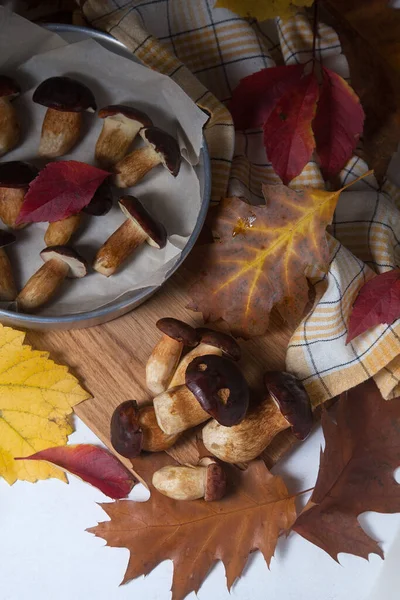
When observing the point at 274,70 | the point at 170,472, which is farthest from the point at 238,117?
the point at 170,472

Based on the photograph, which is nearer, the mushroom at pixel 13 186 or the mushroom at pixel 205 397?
the mushroom at pixel 205 397

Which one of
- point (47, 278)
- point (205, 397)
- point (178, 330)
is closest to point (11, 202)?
point (47, 278)

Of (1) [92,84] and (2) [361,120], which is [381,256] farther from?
(1) [92,84]

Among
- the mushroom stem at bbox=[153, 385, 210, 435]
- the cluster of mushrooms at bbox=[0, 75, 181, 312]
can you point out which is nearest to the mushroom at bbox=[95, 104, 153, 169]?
the cluster of mushrooms at bbox=[0, 75, 181, 312]

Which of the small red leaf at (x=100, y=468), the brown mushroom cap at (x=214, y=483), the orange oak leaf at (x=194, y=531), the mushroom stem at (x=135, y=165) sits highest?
the mushroom stem at (x=135, y=165)

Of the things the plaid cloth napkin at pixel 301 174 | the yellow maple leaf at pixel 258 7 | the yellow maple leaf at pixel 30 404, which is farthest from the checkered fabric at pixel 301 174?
the yellow maple leaf at pixel 30 404

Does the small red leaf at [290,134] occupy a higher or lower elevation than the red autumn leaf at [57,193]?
lower

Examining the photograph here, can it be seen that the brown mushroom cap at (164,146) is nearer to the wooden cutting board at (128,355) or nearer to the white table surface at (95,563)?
the wooden cutting board at (128,355)
